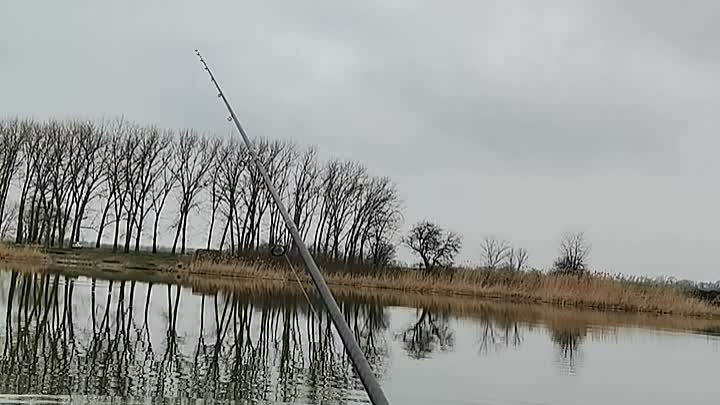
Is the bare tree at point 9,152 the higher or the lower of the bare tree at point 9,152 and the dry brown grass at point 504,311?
the higher

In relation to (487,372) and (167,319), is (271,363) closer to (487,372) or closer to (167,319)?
(487,372)

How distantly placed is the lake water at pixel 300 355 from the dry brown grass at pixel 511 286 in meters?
6.87

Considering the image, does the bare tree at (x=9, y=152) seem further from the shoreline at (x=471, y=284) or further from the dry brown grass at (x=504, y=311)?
the dry brown grass at (x=504, y=311)

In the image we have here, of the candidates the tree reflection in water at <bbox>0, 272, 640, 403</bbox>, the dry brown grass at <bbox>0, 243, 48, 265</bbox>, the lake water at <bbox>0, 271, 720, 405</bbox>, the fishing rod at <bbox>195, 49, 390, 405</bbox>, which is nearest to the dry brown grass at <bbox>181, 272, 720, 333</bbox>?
A: the tree reflection in water at <bbox>0, 272, 640, 403</bbox>

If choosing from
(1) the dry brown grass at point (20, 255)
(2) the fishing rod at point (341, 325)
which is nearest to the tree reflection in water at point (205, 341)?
(2) the fishing rod at point (341, 325)

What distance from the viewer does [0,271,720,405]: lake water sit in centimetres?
783

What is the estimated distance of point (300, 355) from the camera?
1070cm

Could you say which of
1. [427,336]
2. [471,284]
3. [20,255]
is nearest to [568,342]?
[427,336]

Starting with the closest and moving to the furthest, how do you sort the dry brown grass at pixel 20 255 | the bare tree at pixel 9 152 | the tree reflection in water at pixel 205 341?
1. the tree reflection in water at pixel 205 341
2. the dry brown grass at pixel 20 255
3. the bare tree at pixel 9 152

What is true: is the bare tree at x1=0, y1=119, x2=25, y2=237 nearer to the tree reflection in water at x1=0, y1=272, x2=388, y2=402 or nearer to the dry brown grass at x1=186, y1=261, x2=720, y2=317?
the dry brown grass at x1=186, y1=261, x2=720, y2=317

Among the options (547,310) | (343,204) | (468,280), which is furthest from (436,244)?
(547,310)

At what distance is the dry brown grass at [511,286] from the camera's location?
27062mm

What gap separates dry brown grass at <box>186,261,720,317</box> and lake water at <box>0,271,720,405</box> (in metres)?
6.87

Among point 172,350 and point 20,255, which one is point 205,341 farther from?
point 20,255
